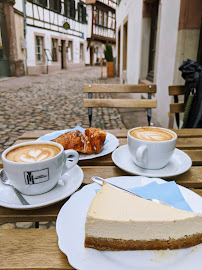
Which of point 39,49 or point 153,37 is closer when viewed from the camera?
point 153,37

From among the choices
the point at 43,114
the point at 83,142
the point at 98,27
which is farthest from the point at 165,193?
the point at 98,27

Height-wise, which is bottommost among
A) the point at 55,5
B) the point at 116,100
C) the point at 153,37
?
the point at 116,100

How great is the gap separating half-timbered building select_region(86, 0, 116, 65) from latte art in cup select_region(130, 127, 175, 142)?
26395mm

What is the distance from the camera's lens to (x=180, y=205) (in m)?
0.68

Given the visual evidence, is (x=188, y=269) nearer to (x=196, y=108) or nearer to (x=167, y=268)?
(x=167, y=268)

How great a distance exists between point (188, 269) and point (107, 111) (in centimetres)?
568

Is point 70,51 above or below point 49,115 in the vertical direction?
above

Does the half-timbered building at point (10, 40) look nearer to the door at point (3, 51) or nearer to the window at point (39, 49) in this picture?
the door at point (3, 51)

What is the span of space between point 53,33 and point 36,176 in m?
19.1

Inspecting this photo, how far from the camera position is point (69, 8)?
19.8 meters

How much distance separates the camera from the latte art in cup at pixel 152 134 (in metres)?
0.96

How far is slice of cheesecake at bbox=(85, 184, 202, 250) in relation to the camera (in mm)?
592

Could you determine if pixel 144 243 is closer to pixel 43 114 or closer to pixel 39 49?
pixel 43 114

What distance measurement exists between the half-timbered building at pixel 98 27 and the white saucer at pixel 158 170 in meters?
26.4
